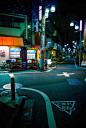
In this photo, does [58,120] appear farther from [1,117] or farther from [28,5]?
[28,5]

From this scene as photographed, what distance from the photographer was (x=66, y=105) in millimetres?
4230

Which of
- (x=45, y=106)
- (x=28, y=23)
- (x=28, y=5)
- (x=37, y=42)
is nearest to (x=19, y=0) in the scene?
(x=28, y=5)

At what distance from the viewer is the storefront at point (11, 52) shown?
1431 centimetres

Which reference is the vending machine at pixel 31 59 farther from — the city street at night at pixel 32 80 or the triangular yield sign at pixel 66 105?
the triangular yield sign at pixel 66 105

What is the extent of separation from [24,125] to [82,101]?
2.73 metres

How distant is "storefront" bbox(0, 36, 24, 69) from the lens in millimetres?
14312

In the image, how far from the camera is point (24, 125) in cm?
304

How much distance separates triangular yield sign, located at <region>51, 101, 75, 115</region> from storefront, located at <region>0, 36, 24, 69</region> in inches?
430

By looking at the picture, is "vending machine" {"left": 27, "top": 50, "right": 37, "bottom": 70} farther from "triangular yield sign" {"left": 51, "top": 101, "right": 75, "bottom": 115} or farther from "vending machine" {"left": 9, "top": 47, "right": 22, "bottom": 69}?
"triangular yield sign" {"left": 51, "top": 101, "right": 75, "bottom": 115}

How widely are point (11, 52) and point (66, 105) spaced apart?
11.9 m

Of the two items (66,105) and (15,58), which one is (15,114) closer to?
(66,105)

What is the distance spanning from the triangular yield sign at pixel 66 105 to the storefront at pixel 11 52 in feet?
35.8

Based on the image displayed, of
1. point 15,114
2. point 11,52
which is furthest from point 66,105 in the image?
point 11,52

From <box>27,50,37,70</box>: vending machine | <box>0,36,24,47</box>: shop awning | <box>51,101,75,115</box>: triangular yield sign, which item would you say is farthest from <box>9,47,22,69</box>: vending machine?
<box>51,101,75,115</box>: triangular yield sign
